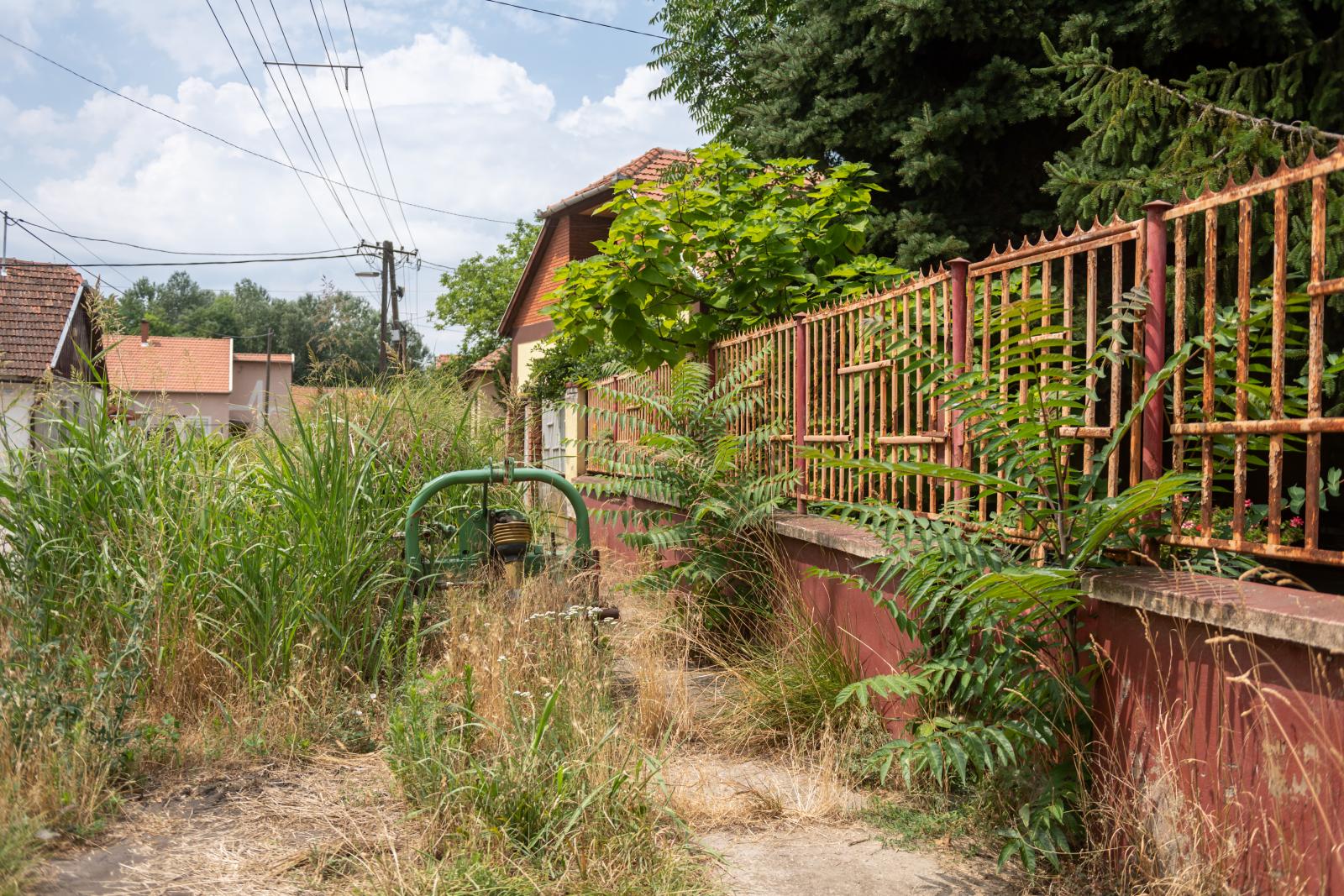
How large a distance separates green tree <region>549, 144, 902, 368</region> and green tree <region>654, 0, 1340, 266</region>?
1220 millimetres

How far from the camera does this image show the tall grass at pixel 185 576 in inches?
188

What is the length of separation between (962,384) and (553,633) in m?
2.39

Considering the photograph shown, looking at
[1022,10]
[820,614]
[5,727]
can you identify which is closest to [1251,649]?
[820,614]

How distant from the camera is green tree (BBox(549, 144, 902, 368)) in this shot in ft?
28.5

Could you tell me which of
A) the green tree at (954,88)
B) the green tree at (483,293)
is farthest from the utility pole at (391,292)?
the green tree at (954,88)

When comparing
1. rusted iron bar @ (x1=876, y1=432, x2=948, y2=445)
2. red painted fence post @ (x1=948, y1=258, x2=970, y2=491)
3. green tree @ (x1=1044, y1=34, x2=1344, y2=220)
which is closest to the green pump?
rusted iron bar @ (x1=876, y1=432, x2=948, y2=445)

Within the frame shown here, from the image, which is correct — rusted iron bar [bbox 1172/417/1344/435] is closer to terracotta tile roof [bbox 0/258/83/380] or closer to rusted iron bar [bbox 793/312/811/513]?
rusted iron bar [bbox 793/312/811/513]

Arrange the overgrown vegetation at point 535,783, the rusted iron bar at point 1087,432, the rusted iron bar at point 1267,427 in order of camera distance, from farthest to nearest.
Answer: the rusted iron bar at point 1087,432 → the overgrown vegetation at point 535,783 → the rusted iron bar at point 1267,427

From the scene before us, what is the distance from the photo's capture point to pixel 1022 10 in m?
9.96

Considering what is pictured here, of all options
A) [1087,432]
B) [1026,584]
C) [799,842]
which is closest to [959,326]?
[1087,432]

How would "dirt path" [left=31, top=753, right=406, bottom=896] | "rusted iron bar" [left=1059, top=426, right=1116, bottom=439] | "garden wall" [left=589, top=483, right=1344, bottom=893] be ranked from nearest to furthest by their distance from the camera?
"garden wall" [left=589, top=483, right=1344, bottom=893] < "dirt path" [left=31, top=753, right=406, bottom=896] < "rusted iron bar" [left=1059, top=426, right=1116, bottom=439]

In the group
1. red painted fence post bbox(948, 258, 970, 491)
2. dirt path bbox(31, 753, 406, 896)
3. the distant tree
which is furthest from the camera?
the distant tree

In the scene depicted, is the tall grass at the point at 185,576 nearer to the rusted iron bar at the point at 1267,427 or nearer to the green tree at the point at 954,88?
the rusted iron bar at the point at 1267,427

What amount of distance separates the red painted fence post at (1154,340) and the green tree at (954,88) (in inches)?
236
